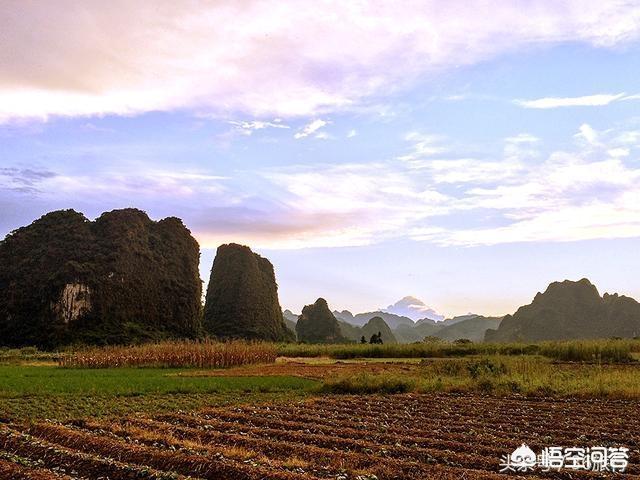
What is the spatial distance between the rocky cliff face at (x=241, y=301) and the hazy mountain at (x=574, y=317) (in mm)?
50865

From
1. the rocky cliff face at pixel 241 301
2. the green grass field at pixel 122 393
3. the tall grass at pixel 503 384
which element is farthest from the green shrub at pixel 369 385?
the rocky cliff face at pixel 241 301

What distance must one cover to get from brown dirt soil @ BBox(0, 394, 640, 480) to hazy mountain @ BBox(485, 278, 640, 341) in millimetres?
109790

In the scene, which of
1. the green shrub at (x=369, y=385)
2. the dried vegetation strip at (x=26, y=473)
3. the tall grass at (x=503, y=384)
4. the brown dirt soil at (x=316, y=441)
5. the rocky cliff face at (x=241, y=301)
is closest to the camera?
the dried vegetation strip at (x=26, y=473)

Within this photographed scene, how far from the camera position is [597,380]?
22.7 m

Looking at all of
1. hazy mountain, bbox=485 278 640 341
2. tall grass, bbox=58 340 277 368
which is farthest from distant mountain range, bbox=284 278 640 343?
tall grass, bbox=58 340 277 368

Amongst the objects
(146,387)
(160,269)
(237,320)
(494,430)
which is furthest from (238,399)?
(237,320)

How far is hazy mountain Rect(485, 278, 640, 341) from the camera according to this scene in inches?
4774

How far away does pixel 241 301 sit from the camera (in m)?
99.2

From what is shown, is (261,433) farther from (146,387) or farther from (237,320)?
(237,320)

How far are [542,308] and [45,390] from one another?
130 meters

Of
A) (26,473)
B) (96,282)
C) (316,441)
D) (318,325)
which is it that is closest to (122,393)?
(316,441)

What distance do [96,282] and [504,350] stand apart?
46.3 metres

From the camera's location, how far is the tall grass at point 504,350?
126 ft

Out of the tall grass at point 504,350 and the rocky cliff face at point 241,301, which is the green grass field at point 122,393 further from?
the rocky cliff face at point 241,301
